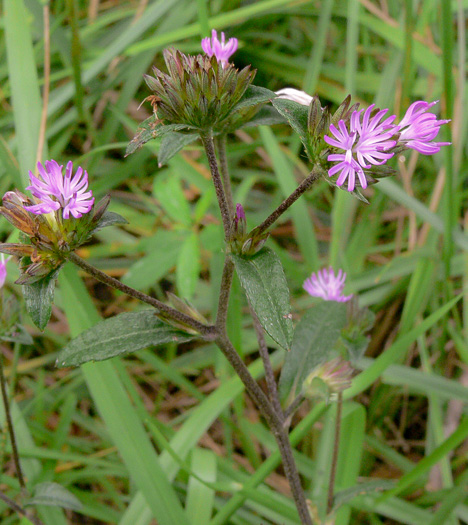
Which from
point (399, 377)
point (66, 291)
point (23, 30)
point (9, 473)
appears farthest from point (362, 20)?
point (9, 473)

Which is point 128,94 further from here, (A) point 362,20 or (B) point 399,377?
(B) point 399,377

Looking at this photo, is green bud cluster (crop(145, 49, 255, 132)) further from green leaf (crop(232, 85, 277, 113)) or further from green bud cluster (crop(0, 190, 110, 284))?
green bud cluster (crop(0, 190, 110, 284))

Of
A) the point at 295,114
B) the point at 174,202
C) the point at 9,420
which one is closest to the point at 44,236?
the point at 295,114

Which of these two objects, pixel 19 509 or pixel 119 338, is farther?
pixel 19 509

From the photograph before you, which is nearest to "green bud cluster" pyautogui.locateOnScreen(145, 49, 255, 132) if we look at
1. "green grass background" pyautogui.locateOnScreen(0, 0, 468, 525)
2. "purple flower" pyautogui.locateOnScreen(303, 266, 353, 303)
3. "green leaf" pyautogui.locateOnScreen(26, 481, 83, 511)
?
"purple flower" pyautogui.locateOnScreen(303, 266, 353, 303)

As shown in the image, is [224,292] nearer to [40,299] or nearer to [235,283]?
[40,299]

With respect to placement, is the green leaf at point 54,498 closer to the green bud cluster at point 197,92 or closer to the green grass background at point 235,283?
the green grass background at point 235,283
